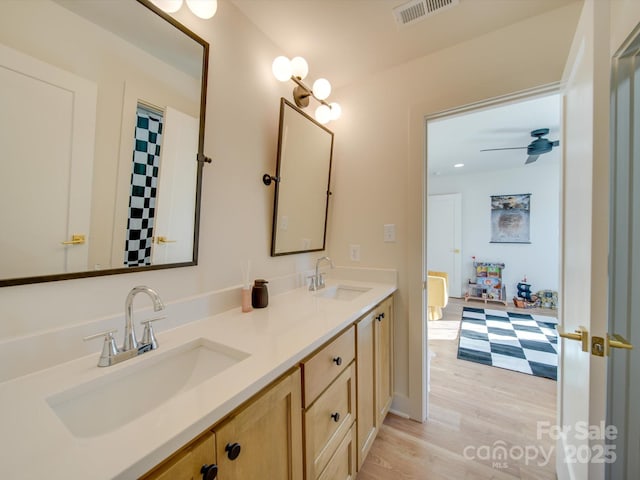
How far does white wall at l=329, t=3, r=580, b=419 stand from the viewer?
1.37m

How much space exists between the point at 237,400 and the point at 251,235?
3.03 feet

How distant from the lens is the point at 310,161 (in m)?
1.72

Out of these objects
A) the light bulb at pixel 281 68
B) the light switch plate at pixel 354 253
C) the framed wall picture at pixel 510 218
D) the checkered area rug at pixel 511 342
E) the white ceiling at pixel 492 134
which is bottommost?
the checkered area rug at pixel 511 342

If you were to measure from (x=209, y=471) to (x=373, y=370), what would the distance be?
1.02m

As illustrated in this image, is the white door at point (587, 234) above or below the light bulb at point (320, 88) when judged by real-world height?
below

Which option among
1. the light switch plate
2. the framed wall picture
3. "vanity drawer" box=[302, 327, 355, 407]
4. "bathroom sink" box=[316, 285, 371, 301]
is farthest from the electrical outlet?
the framed wall picture

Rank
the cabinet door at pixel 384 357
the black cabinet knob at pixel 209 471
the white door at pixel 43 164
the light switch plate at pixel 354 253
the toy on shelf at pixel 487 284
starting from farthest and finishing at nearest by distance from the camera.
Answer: the toy on shelf at pixel 487 284 < the light switch plate at pixel 354 253 < the cabinet door at pixel 384 357 < the white door at pixel 43 164 < the black cabinet knob at pixel 209 471

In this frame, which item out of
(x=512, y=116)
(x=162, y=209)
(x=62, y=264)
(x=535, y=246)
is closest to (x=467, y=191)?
(x=535, y=246)

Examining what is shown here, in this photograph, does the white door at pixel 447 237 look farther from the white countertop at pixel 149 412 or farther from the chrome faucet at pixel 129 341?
the chrome faucet at pixel 129 341

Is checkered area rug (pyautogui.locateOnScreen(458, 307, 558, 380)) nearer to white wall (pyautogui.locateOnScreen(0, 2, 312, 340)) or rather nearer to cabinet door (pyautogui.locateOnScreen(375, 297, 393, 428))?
cabinet door (pyautogui.locateOnScreen(375, 297, 393, 428))

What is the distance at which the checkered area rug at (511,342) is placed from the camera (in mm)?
2400

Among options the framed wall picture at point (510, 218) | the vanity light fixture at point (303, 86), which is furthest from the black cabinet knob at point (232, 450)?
the framed wall picture at point (510, 218)

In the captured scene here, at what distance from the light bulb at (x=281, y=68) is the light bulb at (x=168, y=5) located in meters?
0.53

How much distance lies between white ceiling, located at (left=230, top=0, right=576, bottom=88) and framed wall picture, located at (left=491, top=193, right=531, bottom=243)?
396 centimetres
